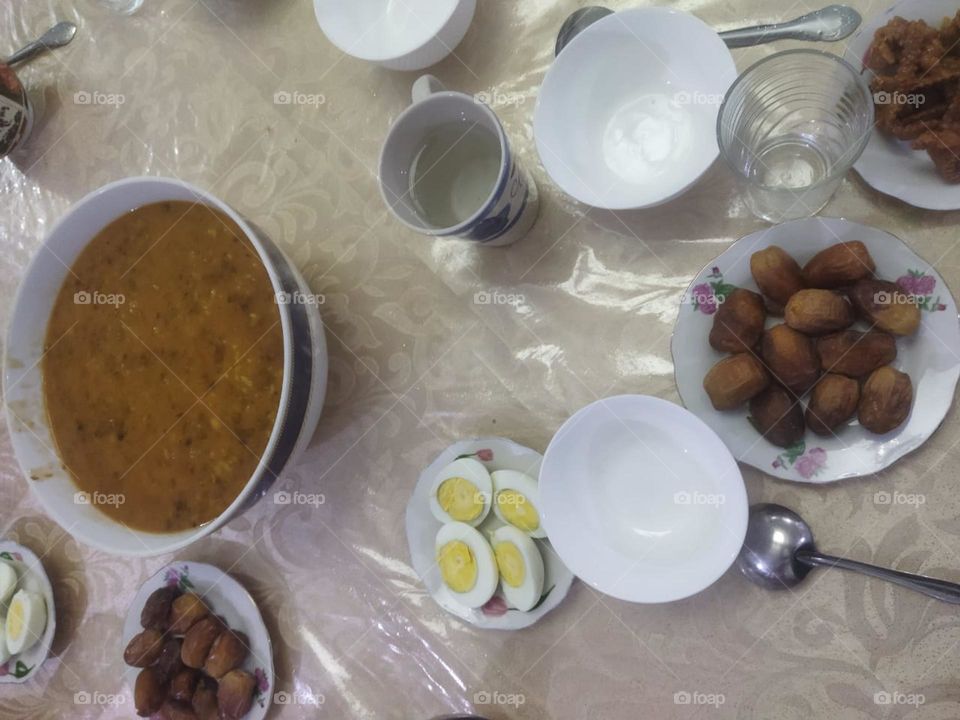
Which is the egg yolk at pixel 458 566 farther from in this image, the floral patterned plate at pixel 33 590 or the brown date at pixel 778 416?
the floral patterned plate at pixel 33 590

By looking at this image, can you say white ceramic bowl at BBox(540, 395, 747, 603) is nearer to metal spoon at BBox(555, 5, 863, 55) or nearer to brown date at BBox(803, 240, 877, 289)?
brown date at BBox(803, 240, 877, 289)

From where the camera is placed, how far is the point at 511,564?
0.87m

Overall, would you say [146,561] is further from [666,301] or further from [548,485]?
[666,301]

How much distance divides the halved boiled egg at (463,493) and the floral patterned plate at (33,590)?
1.98 feet

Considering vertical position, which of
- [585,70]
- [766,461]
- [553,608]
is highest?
[585,70]

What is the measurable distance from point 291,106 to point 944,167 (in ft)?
2.74

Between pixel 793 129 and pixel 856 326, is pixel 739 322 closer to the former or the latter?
pixel 856 326

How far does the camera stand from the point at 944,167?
80 cm

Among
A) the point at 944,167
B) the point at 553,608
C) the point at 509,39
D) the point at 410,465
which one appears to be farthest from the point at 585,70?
the point at 553,608

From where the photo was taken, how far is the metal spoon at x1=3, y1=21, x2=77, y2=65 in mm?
1169

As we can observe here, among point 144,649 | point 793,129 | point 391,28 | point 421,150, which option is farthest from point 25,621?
point 793,129

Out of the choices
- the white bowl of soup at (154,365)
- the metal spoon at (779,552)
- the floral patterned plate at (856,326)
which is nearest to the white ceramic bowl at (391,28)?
the white bowl of soup at (154,365)

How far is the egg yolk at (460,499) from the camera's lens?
35.1 inches

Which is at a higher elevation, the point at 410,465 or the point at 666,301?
the point at 666,301
